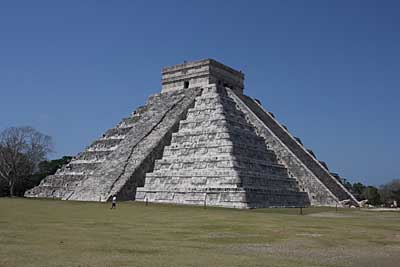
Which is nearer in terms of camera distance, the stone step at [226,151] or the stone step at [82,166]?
the stone step at [226,151]

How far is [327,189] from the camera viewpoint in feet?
101

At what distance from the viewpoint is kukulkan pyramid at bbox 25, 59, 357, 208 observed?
91.0ft

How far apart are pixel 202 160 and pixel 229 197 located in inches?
157

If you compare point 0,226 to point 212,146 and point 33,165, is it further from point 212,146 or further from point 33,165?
point 33,165

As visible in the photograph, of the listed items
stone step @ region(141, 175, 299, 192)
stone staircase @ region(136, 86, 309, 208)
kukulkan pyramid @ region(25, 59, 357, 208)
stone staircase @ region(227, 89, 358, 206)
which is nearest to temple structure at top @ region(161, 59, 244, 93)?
kukulkan pyramid @ region(25, 59, 357, 208)

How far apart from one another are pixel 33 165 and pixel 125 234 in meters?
37.7

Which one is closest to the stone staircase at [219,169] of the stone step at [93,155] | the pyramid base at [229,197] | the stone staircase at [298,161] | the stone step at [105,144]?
the pyramid base at [229,197]

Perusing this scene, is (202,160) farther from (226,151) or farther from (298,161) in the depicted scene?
(298,161)

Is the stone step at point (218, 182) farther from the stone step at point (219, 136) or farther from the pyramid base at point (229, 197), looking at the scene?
the stone step at point (219, 136)

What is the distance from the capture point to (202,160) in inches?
1148

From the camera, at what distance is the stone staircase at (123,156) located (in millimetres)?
30344

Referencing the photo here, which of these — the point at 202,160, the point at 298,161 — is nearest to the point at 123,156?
the point at 202,160

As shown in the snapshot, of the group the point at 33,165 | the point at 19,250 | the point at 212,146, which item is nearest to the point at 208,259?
the point at 19,250

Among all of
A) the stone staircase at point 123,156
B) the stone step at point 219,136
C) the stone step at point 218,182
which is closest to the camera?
the stone step at point 218,182
